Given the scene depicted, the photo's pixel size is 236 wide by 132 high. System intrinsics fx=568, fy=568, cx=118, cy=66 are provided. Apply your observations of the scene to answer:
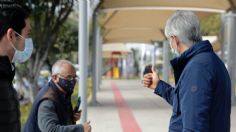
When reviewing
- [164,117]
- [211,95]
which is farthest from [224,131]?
[164,117]

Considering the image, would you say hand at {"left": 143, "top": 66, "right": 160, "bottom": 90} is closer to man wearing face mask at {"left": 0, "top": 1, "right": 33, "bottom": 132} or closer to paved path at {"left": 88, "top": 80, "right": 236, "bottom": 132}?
man wearing face mask at {"left": 0, "top": 1, "right": 33, "bottom": 132}

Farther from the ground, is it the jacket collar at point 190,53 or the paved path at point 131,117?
the jacket collar at point 190,53

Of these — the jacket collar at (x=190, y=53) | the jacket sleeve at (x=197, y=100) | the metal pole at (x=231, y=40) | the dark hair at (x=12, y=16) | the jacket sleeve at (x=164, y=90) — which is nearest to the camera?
the dark hair at (x=12, y=16)

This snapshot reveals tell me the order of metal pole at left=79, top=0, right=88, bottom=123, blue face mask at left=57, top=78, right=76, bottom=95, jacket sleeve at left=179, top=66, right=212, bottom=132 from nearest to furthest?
jacket sleeve at left=179, top=66, right=212, bottom=132, blue face mask at left=57, top=78, right=76, bottom=95, metal pole at left=79, top=0, right=88, bottom=123

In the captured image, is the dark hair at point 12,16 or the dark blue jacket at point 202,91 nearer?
the dark hair at point 12,16

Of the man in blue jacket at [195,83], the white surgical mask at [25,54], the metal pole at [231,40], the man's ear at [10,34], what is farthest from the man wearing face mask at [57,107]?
the metal pole at [231,40]

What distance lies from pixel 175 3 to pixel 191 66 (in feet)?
46.9

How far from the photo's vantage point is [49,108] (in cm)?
422

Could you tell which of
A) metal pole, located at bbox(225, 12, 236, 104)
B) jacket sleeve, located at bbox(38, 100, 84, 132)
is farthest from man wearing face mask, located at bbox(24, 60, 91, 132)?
metal pole, located at bbox(225, 12, 236, 104)

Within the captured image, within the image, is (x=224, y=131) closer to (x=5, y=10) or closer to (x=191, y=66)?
(x=191, y=66)

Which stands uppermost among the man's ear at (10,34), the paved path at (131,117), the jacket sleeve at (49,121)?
the man's ear at (10,34)

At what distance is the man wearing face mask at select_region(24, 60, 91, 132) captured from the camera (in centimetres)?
415

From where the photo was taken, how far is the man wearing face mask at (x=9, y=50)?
2.45 m

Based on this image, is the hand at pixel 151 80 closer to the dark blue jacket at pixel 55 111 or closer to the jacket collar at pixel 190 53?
the dark blue jacket at pixel 55 111
